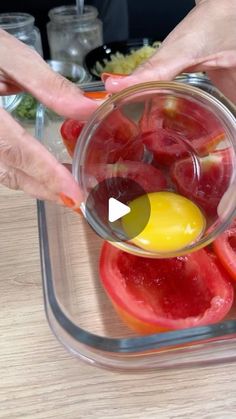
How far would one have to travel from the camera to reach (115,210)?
59cm

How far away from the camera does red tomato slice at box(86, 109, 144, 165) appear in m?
0.61

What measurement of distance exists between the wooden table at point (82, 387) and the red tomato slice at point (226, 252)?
0.36 ft

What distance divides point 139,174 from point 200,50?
6.6 inches

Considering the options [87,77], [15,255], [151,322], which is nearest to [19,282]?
[15,255]

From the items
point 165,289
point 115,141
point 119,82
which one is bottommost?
point 165,289

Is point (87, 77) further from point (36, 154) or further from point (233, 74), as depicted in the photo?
point (36, 154)

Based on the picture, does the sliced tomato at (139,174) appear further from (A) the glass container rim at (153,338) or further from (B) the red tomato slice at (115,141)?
(A) the glass container rim at (153,338)

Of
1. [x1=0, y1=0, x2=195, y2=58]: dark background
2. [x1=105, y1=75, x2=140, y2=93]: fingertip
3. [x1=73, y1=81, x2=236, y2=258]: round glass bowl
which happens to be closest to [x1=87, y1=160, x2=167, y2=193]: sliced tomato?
[x1=73, y1=81, x2=236, y2=258]: round glass bowl

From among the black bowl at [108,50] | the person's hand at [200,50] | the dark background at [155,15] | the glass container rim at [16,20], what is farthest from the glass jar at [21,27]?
the dark background at [155,15]

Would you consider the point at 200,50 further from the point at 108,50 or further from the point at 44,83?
the point at 108,50

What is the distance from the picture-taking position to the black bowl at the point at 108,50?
119 cm

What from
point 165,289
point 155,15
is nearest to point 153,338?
point 165,289

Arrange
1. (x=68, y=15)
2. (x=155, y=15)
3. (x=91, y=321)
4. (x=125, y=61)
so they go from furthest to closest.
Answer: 1. (x=155, y=15)
2. (x=68, y=15)
3. (x=125, y=61)
4. (x=91, y=321)

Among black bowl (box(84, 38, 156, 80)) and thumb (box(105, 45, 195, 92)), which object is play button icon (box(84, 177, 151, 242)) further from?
black bowl (box(84, 38, 156, 80))
